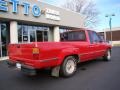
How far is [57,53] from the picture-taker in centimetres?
574

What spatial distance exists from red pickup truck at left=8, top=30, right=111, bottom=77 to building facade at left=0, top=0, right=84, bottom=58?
22.1 ft

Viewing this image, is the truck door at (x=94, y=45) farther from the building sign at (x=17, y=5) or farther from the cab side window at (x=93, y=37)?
the building sign at (x=17, y=5)

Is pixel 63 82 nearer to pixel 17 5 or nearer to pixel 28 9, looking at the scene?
pixel 17 5

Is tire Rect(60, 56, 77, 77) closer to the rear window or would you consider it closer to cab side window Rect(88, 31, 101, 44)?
the rear window

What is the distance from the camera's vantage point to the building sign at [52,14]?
1701 cm

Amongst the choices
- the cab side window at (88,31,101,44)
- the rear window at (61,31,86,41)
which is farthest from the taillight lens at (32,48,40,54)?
the cab side window at (88,31,101,44)

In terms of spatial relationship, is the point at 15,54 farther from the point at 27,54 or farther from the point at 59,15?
the point at 59,15

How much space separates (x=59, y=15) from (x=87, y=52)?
12.0 metres

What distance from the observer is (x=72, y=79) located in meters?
6.17

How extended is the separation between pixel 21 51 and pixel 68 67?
2.03 meters

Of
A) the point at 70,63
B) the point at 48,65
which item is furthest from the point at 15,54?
the point at 70,63

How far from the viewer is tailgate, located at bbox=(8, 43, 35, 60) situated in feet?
17.3

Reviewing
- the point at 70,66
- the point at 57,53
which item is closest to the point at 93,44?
the point at 70,66

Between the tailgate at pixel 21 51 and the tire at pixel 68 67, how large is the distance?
149cm
